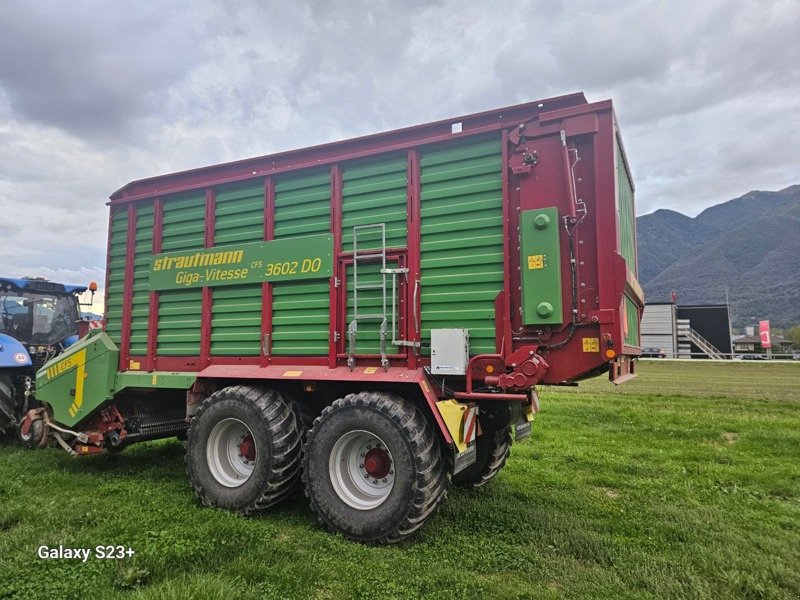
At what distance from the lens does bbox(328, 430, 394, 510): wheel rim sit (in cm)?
438

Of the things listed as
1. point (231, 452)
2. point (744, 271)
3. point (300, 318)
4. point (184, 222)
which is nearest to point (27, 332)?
point (184, 222)

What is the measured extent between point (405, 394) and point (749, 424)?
7.40 metres

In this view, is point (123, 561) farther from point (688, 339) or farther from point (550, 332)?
point (688, 339)

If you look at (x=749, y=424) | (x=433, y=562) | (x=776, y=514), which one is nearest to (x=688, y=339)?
(x=749, y=424)

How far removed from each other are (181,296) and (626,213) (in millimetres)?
4841

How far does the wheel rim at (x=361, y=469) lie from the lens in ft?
14.4

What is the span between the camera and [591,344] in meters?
4.05

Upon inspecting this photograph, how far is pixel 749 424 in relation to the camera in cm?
889

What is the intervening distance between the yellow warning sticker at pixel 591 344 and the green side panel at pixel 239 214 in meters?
3.37

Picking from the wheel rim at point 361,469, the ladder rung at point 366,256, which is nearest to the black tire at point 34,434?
the wheel rim at point 361,469

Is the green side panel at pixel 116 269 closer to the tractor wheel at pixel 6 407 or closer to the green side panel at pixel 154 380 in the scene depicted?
the green side panel at pixel 154 380

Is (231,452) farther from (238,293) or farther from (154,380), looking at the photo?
(238,293)

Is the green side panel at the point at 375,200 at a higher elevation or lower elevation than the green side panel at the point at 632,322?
higher

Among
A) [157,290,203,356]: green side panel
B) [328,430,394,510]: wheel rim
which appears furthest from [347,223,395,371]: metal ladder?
[157,290,203,356]: green side panel
